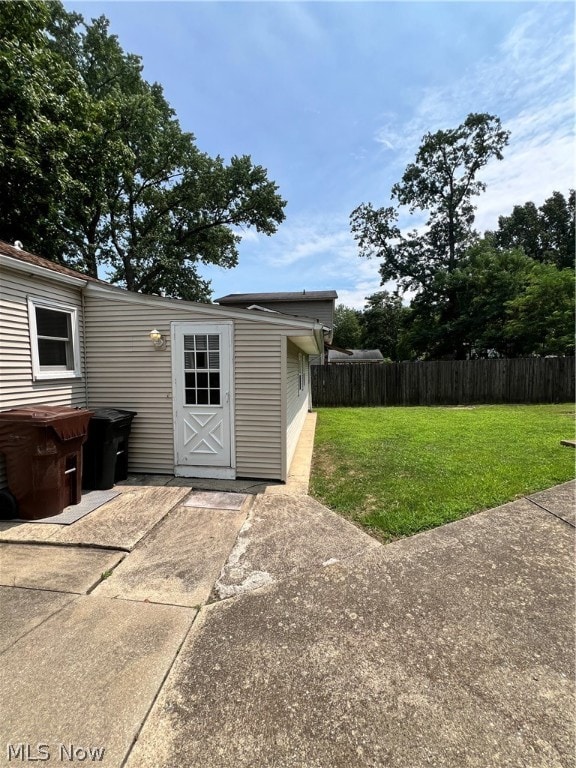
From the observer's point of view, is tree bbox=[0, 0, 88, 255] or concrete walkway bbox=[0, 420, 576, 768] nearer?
concrete walkway bbox=[0, 420, 576, 768]

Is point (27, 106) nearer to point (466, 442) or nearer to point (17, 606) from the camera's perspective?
point (17, 606)

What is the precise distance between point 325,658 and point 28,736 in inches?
59.6

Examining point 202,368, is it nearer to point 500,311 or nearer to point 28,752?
point 28,752

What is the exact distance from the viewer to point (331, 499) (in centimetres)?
461

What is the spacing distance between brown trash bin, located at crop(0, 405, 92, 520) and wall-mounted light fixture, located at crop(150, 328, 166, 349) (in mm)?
1628

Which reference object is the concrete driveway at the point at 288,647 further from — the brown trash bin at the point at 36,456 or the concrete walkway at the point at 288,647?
the brown trash bin at the point at 36,456

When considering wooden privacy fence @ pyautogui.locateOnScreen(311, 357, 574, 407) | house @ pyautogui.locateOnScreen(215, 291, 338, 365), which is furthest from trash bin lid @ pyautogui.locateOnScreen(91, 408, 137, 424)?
house @ pyautogui.locateOnScreen(215, 291, 338, 365)

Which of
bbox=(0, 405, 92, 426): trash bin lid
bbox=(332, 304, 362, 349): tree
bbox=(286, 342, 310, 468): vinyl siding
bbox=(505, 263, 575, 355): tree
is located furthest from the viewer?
bbox=(332, 304, 362, 349): tree

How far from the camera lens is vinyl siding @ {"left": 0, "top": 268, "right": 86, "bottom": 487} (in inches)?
165

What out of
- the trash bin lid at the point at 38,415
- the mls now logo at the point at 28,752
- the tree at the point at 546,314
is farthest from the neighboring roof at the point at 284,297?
the mls now logo at the point at 28,752

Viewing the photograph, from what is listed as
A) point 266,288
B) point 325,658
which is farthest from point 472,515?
point 266,288

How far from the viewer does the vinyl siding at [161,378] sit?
5.15 metres

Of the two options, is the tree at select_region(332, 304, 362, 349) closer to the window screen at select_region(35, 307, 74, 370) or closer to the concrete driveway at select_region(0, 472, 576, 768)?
the window screen at select_region(35, 307, 74, 370)

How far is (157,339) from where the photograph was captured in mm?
5238
